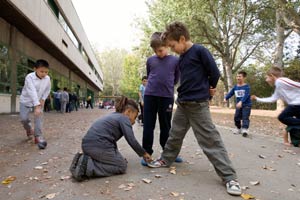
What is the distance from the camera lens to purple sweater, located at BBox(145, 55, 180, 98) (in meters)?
4.59

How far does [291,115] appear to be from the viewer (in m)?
6.23

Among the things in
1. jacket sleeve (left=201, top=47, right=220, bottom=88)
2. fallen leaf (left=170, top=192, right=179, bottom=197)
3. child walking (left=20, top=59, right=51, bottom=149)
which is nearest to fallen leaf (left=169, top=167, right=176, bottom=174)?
fallen leaf (left=170, top=192, right=179, bottom=197)

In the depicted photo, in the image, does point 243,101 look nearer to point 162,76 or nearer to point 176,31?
point 162,76

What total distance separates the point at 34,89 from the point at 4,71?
38.2 ft

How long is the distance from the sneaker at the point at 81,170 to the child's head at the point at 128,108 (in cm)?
77

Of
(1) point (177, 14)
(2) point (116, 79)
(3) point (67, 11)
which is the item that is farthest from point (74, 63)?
(2) point (116, 79)

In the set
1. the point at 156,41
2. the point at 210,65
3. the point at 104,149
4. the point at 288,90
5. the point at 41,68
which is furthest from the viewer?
the point at 41,68

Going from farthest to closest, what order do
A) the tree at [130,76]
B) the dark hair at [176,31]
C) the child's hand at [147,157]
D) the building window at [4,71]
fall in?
the tree at [130,76], the building window at [4,71], the child's hand at [147,157], the dark hair at [176,31]

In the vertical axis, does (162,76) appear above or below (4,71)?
below

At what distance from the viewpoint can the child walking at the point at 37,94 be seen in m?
6.14

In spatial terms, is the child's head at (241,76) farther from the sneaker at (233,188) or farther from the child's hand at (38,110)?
the sneaker at (233,188)

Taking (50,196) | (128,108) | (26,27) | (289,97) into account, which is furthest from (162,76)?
(26,27)

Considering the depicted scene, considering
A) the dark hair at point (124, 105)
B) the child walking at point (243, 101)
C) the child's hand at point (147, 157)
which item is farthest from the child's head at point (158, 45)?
the child walking at point (243, 101)

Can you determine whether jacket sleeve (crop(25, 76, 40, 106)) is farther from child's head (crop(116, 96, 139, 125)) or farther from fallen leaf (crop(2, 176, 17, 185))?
Result: child's head (crop(116, 96, 139, 125))
